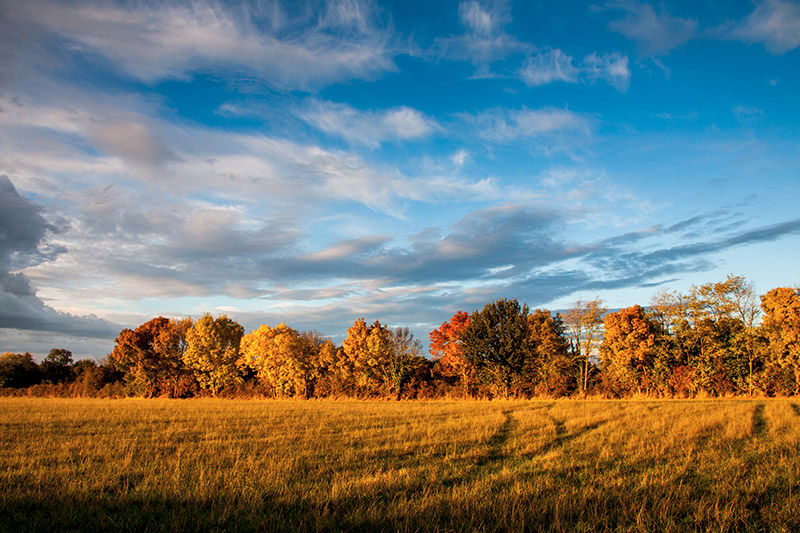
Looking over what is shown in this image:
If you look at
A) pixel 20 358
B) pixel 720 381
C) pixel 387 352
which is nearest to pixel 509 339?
pixel 387 352

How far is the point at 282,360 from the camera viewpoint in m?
53.0

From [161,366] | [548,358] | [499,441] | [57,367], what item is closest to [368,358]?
[548,358]

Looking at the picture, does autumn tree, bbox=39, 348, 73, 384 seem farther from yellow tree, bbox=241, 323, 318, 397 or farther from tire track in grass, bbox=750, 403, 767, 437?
tire track in grass, bbox=750, 403, 767, 437

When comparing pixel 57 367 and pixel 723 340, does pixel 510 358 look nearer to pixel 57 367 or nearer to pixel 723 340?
pixel 723 340

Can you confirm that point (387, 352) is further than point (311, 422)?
Yes

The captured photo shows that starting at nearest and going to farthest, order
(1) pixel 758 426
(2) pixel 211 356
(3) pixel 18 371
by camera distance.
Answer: (1) pixel 758 426 < (2) pixel 211 356 < (3) pixel 18 371

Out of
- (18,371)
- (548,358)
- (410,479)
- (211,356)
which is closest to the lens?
(410,479)

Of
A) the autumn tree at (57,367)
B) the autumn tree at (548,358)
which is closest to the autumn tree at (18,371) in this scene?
the autumn tree at (57,367)

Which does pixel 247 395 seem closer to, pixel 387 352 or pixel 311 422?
pixel 387 352

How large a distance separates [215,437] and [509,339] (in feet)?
125

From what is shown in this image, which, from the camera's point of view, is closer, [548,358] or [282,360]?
[548,358]

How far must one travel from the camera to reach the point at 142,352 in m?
62.7

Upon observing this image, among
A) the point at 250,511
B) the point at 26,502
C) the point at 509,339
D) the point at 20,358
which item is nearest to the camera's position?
the point at 250,511

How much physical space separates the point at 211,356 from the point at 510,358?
131ft
